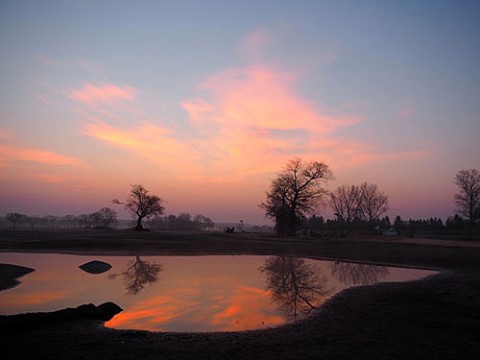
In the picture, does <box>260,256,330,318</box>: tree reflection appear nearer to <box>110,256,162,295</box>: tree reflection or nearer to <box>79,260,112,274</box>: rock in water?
<box>110,256,162,295</box>: tree reflection

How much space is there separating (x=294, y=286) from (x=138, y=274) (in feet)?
31.1

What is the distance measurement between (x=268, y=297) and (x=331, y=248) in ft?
88.6

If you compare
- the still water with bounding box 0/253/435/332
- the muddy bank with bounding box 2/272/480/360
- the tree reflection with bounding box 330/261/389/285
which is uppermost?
the muddy bank with bounding box 2/272/480/360

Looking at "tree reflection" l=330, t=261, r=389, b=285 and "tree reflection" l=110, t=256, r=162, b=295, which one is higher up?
"tree reflection" l=330, t=261, r=389, b=285

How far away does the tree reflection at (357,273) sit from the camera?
20.9 m

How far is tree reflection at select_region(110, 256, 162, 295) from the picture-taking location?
17.9 meters

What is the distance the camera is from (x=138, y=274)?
2203 cm

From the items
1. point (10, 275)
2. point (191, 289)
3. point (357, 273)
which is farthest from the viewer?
point (357, 273)

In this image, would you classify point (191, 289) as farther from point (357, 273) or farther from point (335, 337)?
point (357, 273)

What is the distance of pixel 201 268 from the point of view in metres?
25.2

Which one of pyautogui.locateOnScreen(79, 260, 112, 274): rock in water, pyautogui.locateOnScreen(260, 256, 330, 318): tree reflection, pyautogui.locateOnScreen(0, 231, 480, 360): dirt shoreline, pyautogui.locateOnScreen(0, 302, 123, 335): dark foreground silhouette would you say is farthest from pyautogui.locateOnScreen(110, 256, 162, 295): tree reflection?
pyautogui.locateOnScreen(0, 231, 480, 360): dirt shoreline

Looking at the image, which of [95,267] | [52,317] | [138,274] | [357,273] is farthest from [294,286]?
[95,267]

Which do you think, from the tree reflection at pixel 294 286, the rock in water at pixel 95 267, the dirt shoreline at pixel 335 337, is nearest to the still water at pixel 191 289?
the tree reflection at pixel 294 286

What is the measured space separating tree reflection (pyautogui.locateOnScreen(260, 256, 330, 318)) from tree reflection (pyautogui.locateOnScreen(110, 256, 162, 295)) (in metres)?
6.48
